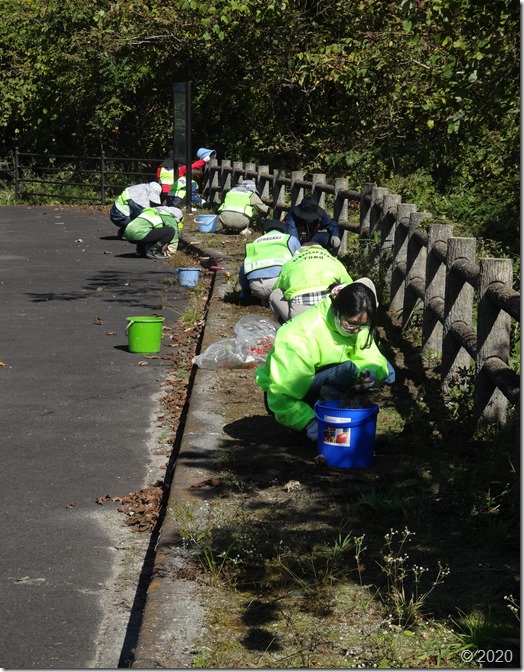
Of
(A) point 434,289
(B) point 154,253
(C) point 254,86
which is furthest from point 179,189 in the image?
(A) point 434,289

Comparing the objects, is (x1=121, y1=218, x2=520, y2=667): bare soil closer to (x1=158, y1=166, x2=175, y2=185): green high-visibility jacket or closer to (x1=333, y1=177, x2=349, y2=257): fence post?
(x1=333, y1=177, x2=349, y2=257): fence post

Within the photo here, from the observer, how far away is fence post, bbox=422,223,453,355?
865 cm

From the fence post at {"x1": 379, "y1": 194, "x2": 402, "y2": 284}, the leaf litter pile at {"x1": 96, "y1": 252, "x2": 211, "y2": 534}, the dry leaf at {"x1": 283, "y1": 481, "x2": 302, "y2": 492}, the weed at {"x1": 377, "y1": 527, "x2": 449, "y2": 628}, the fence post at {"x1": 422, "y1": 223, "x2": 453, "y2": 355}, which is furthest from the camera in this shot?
the fence post at {"x1": 379, "y1": 194, "x2": 402, "y2": 284}

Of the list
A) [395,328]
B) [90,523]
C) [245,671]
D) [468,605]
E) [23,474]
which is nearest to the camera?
[245,671]

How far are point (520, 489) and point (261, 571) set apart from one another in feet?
4.40

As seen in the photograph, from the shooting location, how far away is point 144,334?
32.3 feet

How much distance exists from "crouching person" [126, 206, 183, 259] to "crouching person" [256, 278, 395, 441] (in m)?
10.6

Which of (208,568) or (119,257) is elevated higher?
(208,568)

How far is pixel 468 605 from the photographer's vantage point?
14.0 ft

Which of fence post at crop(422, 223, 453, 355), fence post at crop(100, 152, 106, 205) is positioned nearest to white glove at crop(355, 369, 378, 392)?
fence post at crop(422, 223, 453, 355)

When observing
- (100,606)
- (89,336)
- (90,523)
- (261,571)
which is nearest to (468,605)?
(261,571)

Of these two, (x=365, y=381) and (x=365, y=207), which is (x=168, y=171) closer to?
(x=365, y=207)

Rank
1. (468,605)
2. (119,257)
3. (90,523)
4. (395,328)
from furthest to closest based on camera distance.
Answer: (119,257) → (395,328) → (90,523) → (468,605)

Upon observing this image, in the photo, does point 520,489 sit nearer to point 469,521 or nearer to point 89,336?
point 469,521
